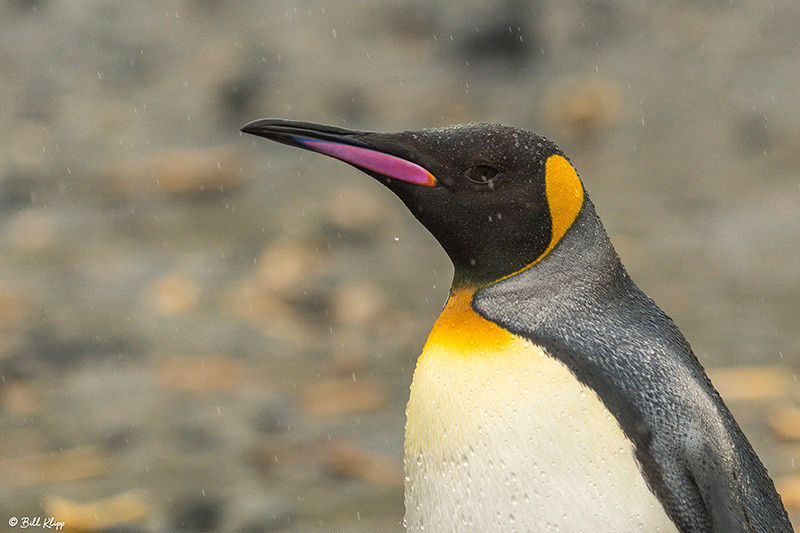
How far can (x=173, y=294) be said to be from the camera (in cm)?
527

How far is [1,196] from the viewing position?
631 cm

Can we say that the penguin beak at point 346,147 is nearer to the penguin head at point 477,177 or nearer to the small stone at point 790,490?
the penguin head at point 477,177

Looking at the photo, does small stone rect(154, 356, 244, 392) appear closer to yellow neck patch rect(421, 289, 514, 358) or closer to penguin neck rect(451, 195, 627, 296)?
yellow neck patch rect(421, 289, 514, 358)

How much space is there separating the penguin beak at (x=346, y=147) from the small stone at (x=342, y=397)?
2.48 m

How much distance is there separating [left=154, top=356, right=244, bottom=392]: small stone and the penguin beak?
2.77 m

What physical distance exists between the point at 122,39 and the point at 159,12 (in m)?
0.40

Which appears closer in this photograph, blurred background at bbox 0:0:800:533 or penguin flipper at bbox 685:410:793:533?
penguin flipper at bbox 685:410:793:533

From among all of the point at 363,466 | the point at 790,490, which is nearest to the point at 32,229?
the point at 363,466

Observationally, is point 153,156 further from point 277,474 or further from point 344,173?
point 277,474

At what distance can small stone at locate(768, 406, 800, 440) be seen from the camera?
3.77m

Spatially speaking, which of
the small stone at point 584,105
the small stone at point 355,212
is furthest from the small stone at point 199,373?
the small stone at point 584,105

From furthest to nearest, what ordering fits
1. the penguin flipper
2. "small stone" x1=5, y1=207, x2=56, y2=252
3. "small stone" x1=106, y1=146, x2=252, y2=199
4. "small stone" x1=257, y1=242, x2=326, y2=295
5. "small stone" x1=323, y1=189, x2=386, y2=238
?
"small stone" x1=106, y1=146, x2=252, y2=199, "small stone" x1=323, y1=189, x2=386, y2=238, "small stone" x1=5, y1=207, x2=56, y2=252, "small stone" x1=257, y1=242, x2=326, y2=295, the penguin flipper

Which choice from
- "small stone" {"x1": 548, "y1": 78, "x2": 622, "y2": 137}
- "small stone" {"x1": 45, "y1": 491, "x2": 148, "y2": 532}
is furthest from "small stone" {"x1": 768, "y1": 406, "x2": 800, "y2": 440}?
"small stone" {"x1": 548, "y1": 78, "x2": 622, "y2": 137}

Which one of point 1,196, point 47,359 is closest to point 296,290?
point 47,359
